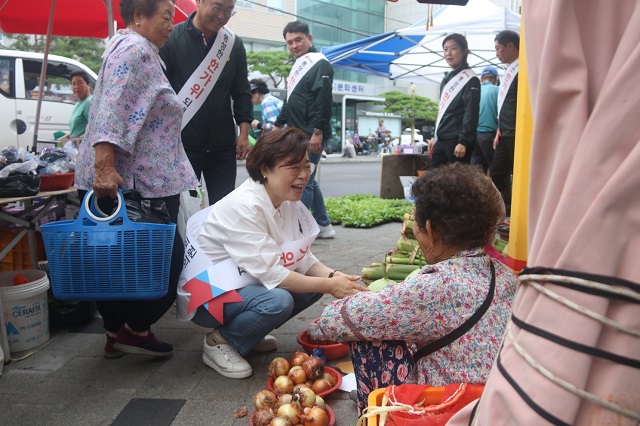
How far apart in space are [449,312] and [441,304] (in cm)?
4

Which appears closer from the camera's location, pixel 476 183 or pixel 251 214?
pixel 476 183

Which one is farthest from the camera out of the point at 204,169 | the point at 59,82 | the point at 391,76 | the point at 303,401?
the point at 391,76

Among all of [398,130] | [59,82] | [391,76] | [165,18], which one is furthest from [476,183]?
[398,130]

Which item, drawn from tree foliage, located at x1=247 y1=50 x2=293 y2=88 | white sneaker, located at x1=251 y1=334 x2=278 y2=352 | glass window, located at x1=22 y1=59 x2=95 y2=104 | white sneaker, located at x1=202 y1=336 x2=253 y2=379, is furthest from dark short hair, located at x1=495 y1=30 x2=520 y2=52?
tree foliage, located at x1=247 y1=50 x2=293 y2=88

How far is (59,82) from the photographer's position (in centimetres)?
1217

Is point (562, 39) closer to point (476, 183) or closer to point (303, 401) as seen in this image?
point (476, 183)

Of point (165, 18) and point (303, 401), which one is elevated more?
point (165, 18)

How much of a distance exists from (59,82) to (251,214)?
1139 centimetres

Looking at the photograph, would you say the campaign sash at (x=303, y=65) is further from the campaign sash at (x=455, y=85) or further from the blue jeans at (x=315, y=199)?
the campaign sash at (x=455, y=85)

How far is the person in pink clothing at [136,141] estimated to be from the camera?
273 cm

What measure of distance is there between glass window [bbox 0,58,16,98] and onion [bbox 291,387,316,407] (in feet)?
32.1

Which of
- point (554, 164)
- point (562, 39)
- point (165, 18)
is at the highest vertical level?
point (165, 18)

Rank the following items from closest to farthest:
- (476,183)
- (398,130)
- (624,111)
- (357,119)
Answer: (624,111) → (476,183) → (357,119) → (398,130)

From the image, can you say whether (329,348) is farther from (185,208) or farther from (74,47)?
(74,47)
